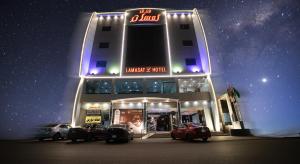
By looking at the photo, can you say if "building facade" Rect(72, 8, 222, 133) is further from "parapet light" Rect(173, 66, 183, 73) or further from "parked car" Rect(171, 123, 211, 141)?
"parked car" Rect(171, 123, 211, 141)

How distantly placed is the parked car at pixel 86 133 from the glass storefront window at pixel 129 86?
8.28 meters

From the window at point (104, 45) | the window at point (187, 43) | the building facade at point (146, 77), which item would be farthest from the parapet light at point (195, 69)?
the window at point (104, 45)

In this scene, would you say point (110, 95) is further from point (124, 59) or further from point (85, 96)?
point (124, 59)

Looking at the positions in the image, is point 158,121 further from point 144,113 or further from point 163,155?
point 163,155

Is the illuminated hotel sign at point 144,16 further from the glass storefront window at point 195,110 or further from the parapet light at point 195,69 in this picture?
the glass storefront window at point 195,110

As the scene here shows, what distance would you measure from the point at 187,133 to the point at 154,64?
15.5 metres

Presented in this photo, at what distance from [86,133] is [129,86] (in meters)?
10.9

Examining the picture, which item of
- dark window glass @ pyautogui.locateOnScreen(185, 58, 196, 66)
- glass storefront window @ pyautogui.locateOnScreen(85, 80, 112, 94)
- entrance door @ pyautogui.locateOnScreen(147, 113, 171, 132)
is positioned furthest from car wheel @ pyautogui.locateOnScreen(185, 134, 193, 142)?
dark window glass @ pyautogui.locateOnScreen(185, 58, 196, 66)

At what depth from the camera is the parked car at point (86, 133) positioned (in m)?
16.0

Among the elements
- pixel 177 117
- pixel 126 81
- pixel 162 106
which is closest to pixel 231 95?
pixel 177 117

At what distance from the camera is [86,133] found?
1684 cm

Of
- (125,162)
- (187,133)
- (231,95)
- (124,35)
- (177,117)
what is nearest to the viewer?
(125,162)

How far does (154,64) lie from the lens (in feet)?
93.9

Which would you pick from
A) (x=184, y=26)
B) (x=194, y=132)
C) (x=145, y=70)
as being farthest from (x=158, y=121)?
(x=184, y=26)
